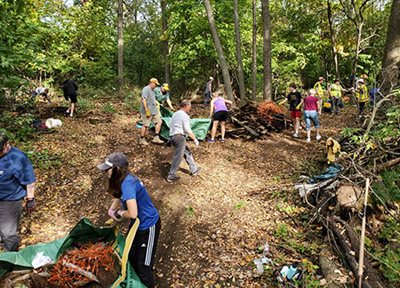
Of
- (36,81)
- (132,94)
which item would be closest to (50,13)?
(36,81)

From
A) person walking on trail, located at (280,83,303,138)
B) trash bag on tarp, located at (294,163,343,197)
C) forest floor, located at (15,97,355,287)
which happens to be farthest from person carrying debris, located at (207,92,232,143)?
trash bag on tarp, located at (294,163,343,197)

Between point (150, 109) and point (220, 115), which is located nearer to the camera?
point (150, 109)

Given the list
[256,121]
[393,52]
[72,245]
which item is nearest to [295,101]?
[256,121]

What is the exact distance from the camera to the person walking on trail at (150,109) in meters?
7.68

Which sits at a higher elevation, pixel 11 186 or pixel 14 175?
pixel 14 175

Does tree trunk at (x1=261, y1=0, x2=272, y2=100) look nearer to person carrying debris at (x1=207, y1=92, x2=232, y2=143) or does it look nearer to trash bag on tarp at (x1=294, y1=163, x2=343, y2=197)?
person carrying debris at (x1=207, y1=92, x2=232, y2=143)

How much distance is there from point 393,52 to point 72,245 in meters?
7.75

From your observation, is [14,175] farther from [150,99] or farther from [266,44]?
[266,44]

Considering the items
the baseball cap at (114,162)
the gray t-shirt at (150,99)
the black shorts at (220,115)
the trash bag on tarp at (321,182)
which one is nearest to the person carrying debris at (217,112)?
the black shorts at (220,115)

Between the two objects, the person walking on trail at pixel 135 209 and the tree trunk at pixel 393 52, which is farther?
the tree trunk at pixel 393 52

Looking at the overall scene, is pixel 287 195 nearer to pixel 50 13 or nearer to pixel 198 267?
pixel 198 267

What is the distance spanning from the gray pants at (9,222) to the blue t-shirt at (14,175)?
0.10 metres

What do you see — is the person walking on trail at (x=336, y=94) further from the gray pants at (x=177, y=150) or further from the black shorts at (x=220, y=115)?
the gray pants at (x=177, y=150)

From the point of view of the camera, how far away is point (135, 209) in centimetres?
304
